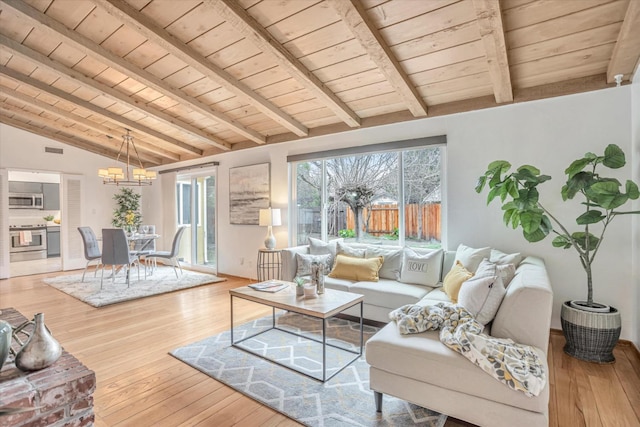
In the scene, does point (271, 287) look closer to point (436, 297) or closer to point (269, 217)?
point (436, 297)

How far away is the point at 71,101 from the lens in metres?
4.50

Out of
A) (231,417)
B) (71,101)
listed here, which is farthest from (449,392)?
(71,101)

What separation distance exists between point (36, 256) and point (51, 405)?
30.6ft

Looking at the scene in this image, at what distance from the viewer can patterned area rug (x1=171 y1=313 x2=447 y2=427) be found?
74.7 inches

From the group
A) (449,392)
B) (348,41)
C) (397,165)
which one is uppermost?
(348,41)

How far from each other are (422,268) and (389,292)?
1.58ft

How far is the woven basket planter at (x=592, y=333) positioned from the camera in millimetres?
2439

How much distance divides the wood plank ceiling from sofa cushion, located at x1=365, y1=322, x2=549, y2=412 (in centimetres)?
218

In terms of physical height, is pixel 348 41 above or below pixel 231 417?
above

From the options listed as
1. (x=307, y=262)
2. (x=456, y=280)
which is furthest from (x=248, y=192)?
(x=456, y=280)

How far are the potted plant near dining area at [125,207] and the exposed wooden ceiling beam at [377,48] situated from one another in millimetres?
6487

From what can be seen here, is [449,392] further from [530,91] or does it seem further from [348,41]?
[530,91]

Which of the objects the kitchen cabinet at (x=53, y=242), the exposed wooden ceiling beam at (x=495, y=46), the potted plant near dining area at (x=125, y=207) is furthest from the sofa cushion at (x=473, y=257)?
the kitchen cabinet at (x=53, y=242)

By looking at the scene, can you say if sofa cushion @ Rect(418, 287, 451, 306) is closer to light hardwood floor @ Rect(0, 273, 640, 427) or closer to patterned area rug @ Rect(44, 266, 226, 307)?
light hardwood floor @ Rect(0, 273, 640, 427)
